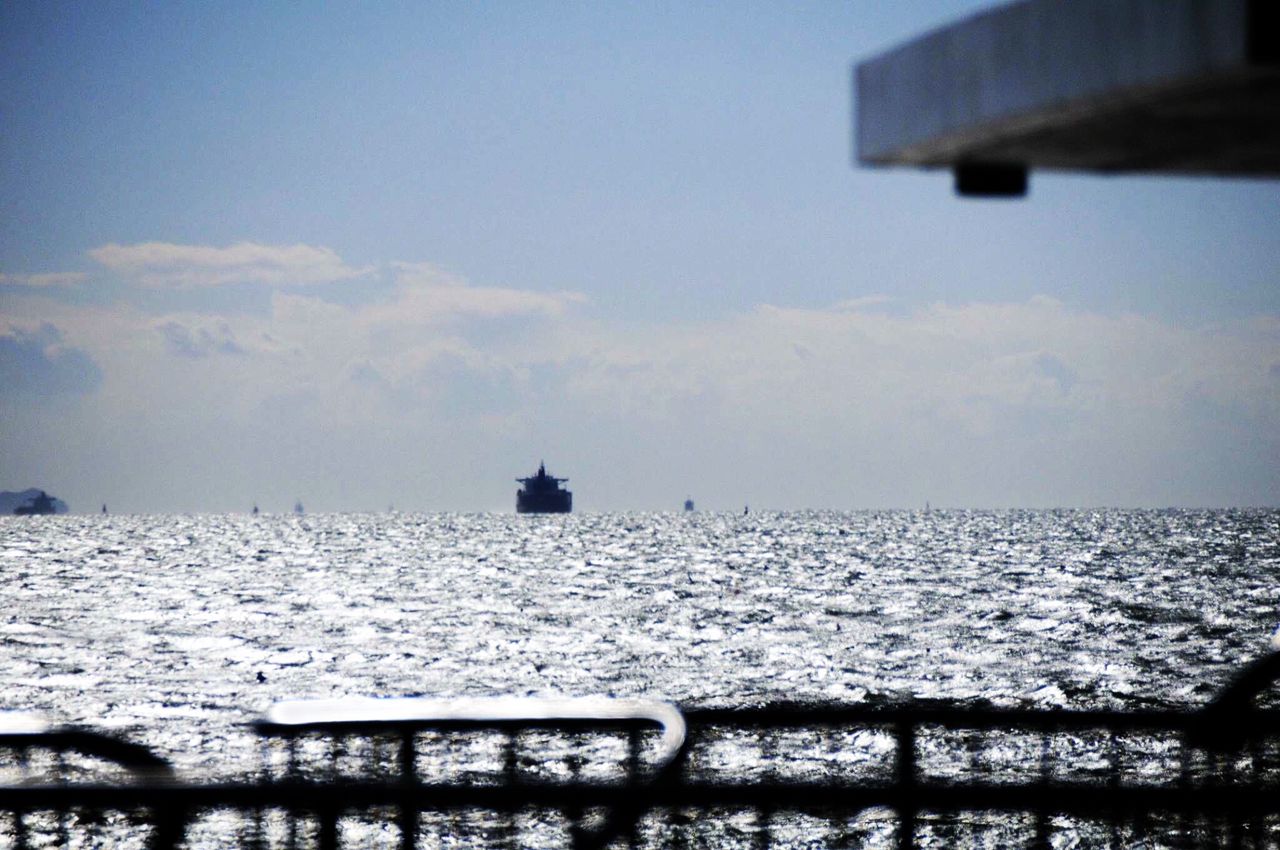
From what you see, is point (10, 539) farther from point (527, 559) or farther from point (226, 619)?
point (226, 619)

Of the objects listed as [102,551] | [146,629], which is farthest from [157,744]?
[102,551]

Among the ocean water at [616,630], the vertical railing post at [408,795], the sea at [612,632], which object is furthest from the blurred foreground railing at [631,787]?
the ocean water at [616,630]

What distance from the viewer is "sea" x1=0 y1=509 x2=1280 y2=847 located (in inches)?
1515

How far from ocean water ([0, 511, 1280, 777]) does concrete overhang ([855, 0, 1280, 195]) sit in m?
23.6

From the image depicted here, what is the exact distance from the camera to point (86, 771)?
2448cm

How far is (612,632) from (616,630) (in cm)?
76

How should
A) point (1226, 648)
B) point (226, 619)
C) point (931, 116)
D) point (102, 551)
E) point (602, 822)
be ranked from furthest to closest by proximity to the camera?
point (102, 551) < point (226, 619) < point (1226, 648) < point (602, 822) < point (931, 116)

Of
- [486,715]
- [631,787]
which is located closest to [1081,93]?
[631,787]

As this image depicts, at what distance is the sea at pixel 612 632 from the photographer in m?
38.5

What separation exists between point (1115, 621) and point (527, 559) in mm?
63378

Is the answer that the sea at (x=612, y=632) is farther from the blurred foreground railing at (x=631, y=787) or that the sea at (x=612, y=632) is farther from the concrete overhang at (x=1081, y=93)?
the concrete overhang at (x=1081, y=93)

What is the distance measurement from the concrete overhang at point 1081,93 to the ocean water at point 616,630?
23598 mm

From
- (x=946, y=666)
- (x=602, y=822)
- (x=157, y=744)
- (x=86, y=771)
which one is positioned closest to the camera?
(x=602, y=822)

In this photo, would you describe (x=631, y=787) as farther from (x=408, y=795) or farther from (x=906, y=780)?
(x=906, y=780)
